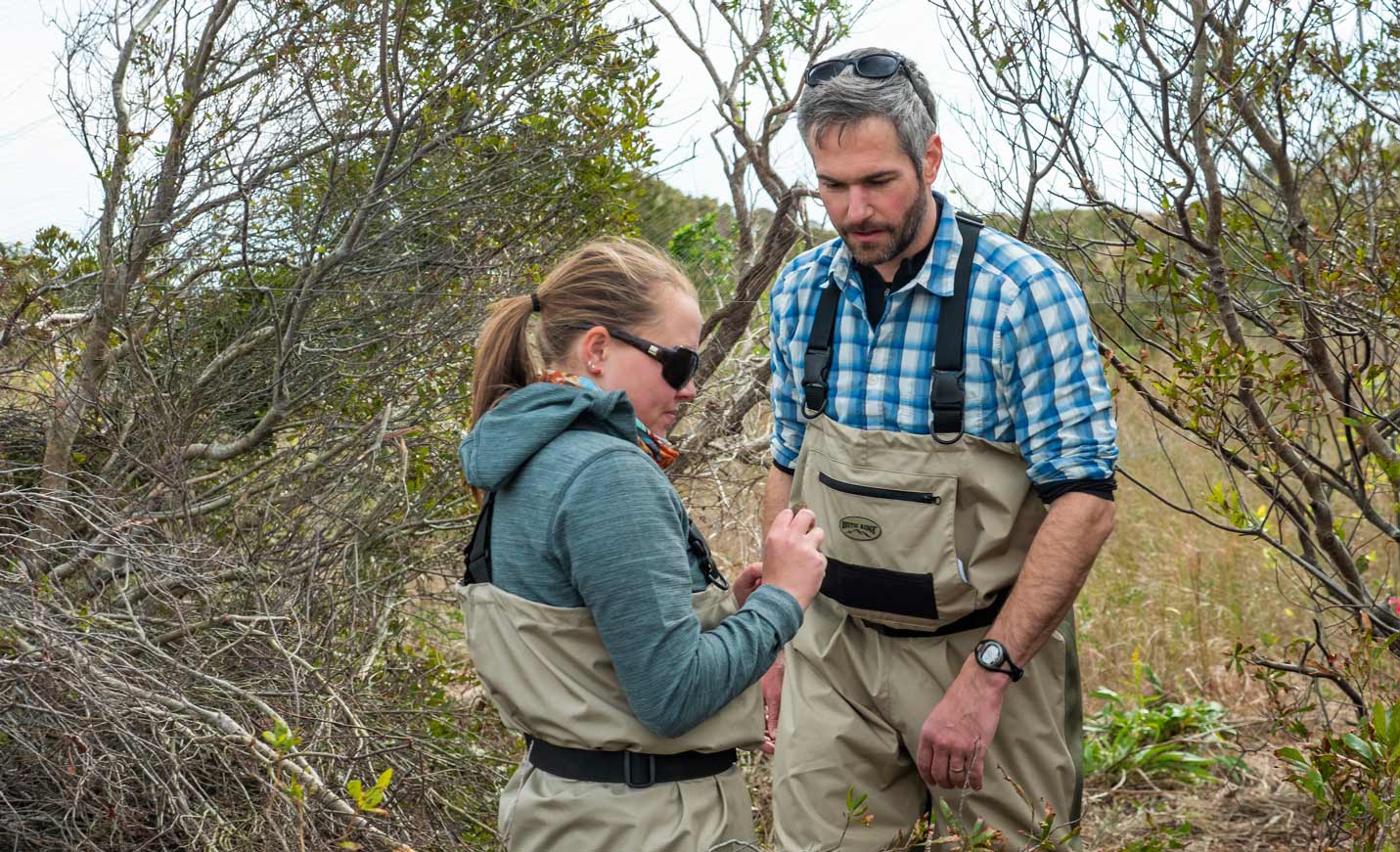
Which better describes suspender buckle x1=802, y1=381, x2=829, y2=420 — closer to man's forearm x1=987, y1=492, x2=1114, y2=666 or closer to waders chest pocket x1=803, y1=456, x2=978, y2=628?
waders chest pocket x1=803, y1=456, x2=978, y2=628

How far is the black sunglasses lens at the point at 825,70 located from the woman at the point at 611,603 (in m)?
0.82

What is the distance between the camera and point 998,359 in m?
2.54

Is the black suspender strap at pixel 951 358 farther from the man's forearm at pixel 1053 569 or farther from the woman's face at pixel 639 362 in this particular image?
the woman's face at pixel 639 362

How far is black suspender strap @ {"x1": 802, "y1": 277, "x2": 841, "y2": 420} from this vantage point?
9.23 ft

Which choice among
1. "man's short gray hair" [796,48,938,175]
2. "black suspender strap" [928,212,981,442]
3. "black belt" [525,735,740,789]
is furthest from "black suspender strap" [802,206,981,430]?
"black belt" [525,735,740,789]

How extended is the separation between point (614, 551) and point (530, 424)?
0.87 ft

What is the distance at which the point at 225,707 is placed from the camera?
3203mm

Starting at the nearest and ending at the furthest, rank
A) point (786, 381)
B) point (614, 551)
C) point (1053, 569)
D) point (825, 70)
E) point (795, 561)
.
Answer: point (614, 551) → point (795, 561) → point (1053, 569) → point (825, 70) → point (786, 381)

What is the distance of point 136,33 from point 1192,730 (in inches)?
197

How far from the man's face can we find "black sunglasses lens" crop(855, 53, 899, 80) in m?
0.12

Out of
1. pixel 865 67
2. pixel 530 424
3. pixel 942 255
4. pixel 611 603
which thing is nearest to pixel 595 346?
pixel 530 424

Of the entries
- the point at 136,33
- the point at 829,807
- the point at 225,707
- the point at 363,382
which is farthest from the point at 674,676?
the point at 136,33

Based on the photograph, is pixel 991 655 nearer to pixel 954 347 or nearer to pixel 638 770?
pixel 954 347

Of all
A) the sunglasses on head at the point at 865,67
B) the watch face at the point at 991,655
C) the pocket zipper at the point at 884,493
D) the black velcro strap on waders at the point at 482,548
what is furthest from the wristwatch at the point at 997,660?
the sunglasses on head at the point at 865,67
